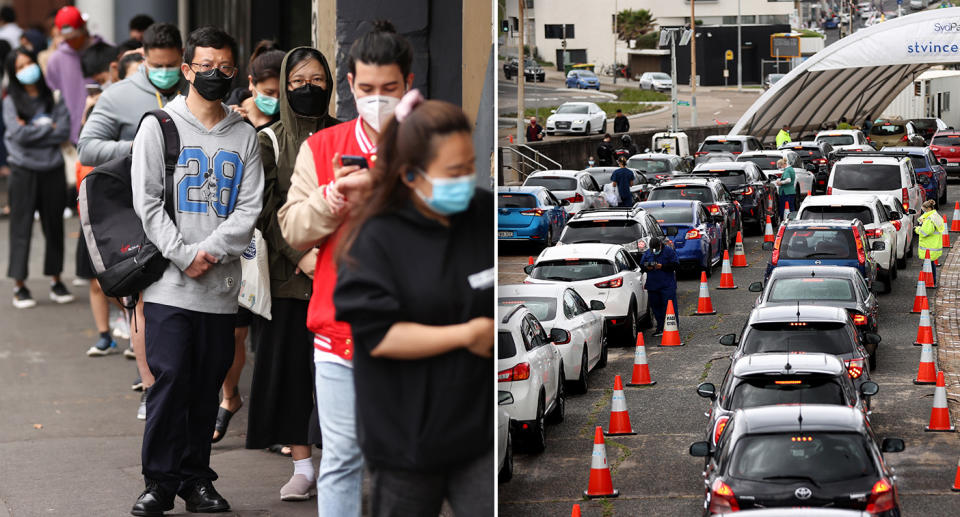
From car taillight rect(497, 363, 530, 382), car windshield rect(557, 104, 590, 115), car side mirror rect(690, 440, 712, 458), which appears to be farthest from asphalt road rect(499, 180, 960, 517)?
car taillight rect(497, 363, 530, 382)

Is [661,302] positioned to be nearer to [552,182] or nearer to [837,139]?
[552,182]

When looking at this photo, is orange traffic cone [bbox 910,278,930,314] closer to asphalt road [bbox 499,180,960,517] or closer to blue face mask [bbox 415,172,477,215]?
asphalt road [bbox 499,180,960,517]

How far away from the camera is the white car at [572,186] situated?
22.6 ft

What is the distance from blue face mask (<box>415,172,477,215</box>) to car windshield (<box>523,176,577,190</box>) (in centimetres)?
198

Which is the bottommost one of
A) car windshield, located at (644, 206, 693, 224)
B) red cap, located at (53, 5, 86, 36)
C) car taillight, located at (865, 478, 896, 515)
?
car taillight, located at (865, 478, 896, 515)

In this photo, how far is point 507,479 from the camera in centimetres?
700

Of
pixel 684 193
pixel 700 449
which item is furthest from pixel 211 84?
pixel 700 449

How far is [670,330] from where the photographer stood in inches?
292

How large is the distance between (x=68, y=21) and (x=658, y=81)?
8925mm

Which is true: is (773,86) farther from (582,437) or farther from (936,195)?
(582,437)

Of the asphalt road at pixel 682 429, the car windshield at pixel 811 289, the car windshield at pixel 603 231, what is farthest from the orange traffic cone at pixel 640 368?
the car windshield at pixel 811 289

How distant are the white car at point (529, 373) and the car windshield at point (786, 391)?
0.96m

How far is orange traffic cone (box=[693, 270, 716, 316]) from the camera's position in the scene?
25.6ft

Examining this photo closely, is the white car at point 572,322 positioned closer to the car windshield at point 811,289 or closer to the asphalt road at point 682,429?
the asphalt road at point 682,429
